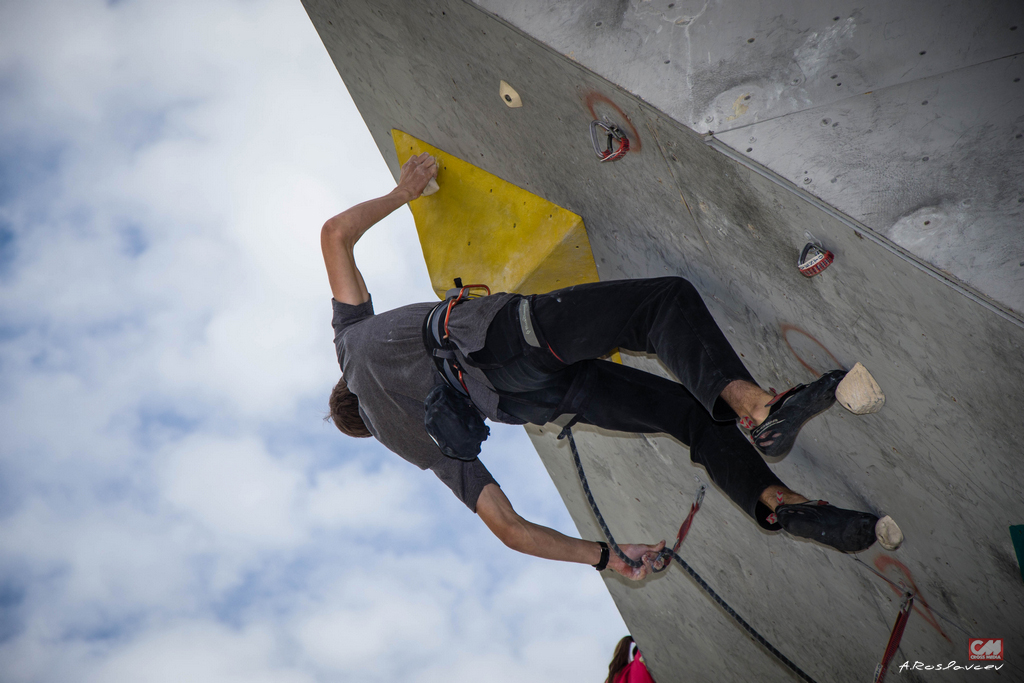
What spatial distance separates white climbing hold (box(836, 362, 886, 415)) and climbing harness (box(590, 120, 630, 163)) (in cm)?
71

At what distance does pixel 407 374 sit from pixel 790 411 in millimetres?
994

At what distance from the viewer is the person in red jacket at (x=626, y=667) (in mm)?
4012

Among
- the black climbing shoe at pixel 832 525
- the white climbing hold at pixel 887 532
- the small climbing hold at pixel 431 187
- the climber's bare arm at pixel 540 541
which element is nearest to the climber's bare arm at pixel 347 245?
the small climbing hold at pixel 431 187

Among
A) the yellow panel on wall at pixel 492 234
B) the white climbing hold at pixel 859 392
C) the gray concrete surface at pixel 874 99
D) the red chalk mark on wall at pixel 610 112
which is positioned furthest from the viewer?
the yellow panel on wall at pixel 492 234

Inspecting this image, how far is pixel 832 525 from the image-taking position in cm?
155

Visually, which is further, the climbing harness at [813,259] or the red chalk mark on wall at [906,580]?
the red chalk mark on wall at [906,580]

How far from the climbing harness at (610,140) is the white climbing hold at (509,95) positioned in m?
0.31

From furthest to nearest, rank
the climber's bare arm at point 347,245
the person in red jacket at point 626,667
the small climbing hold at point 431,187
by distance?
the person in red jacket at point 626,667 < the small climbing hold at point 431,187 < the climber's bare arm at point 347,245

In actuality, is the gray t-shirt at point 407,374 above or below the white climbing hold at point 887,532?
above

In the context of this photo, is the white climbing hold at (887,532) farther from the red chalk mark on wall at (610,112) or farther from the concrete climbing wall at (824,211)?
the red chalk mark on wall at (610,112)

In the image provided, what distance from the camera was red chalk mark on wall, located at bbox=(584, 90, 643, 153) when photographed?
1.66 m

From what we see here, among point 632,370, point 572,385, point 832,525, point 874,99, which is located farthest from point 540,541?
point 874,99

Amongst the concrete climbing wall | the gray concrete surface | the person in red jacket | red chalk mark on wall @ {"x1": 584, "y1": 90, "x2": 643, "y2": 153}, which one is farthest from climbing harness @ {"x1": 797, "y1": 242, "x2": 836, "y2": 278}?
the person in red jacket

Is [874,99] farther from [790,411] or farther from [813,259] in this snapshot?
[790,411]
